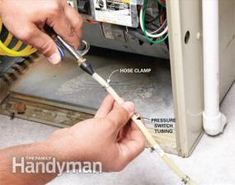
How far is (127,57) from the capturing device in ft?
5.28

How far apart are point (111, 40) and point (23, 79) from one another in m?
0.33

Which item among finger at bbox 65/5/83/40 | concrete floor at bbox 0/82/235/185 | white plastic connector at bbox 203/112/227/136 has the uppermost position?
finger at bbox 65/5/83/40

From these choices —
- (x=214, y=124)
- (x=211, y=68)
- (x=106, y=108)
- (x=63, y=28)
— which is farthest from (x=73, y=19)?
(x=214, y=124)

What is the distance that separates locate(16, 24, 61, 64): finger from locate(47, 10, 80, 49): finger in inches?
1.4

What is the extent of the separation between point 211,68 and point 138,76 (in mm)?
397

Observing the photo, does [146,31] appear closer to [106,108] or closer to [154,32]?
[154,32]

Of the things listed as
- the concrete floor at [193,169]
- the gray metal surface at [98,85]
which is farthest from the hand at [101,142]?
the gray metal surface at [98,85]

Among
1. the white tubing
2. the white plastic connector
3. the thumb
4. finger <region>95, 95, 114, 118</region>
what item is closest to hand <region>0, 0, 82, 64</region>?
the thumb

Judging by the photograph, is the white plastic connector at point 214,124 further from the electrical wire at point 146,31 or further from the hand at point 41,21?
the hand at point 41,21

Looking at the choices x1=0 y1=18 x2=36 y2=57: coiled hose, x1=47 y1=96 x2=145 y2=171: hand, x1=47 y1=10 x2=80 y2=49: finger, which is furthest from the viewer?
x1=0 y1=18 x2=36 y2=57: coiled hose

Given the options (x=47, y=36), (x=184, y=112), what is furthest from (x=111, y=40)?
(x=47, y=36)

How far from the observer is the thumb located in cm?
96

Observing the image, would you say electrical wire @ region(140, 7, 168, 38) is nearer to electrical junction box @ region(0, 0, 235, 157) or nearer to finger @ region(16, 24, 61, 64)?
electrical junction box @ region(0, 0, 235, 157)

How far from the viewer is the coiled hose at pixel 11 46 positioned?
1.24m
